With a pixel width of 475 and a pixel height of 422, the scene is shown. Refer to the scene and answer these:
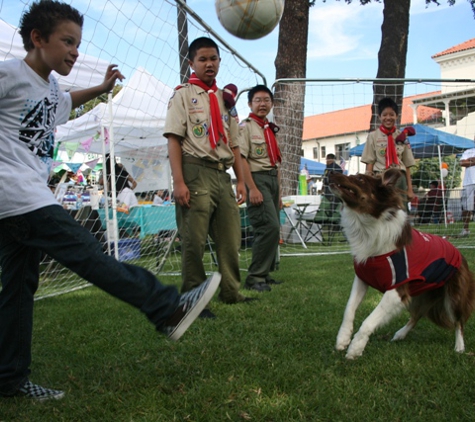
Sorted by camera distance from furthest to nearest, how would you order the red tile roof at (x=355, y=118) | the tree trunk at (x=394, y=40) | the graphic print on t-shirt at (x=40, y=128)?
the red tile roof at (x=355, y=118) < the tree trunk at (x=394, y=40) < the graphic print on t-shirt at (x=40, y=128)

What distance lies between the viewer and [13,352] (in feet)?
8.49

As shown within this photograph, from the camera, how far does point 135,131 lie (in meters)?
10.7

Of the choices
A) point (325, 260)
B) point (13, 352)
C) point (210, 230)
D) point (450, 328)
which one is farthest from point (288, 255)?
point (13, 352)

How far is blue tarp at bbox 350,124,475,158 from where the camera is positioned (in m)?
12.0

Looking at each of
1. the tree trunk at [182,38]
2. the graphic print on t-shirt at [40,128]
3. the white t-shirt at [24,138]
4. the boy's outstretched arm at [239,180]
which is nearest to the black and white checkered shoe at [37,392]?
the white t-shirt at [24,138]

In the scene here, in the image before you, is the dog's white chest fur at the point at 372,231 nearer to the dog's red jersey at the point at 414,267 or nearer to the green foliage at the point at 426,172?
the dog's red jersey at the point at 414,267

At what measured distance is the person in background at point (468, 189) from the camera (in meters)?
11.1

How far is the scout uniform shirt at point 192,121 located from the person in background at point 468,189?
8465 mm

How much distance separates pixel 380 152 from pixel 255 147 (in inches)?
82.2

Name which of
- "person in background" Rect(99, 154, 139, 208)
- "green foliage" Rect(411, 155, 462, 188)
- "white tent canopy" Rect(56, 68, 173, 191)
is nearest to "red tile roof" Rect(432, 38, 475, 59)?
"green foliage" Rect(411, 155, 462, 188)

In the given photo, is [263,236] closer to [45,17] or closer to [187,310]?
[187,310]

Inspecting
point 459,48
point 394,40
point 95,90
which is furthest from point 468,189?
point 459,48

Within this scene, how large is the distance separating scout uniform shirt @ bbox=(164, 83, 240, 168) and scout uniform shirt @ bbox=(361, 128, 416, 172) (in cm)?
341

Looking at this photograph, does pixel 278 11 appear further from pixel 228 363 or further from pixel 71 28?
pixel 228 363
